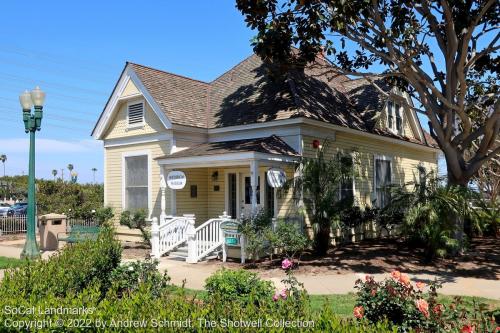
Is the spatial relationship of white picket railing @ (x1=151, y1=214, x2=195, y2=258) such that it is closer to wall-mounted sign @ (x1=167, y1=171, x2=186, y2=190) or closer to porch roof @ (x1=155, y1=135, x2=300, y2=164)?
wall-mounted sign @ (x1=167, y1=171, x2=186, y2=190)

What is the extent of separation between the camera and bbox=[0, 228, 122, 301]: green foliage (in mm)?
5227

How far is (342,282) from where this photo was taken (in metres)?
9.86

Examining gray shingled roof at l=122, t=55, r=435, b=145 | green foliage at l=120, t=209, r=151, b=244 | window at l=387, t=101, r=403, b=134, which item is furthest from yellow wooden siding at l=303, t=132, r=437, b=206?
green foliage at l=120, t=209, r=151, b=244

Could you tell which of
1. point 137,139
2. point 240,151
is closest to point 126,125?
point 137,139

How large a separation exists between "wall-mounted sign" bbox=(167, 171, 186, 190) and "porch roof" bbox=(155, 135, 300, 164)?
1.31 ft

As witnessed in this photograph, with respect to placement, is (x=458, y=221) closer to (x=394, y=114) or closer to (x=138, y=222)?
(x=394, y=114)

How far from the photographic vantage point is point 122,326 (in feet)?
12.3

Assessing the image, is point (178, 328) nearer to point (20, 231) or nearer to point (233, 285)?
point (233, 285)

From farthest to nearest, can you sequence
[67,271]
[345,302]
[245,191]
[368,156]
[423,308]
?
[368,156]
[245,191]
[345,302]
[67,271]
[423,308]

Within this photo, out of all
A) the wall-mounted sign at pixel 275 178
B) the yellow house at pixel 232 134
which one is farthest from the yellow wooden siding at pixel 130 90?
the wall-mounted sign at pixel 275 178

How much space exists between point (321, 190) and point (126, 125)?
8.70 metres

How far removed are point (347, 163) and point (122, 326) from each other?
1058cm

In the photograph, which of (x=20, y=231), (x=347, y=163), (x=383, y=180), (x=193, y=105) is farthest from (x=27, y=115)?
(x=383, y=180)

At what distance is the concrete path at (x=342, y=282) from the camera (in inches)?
352
